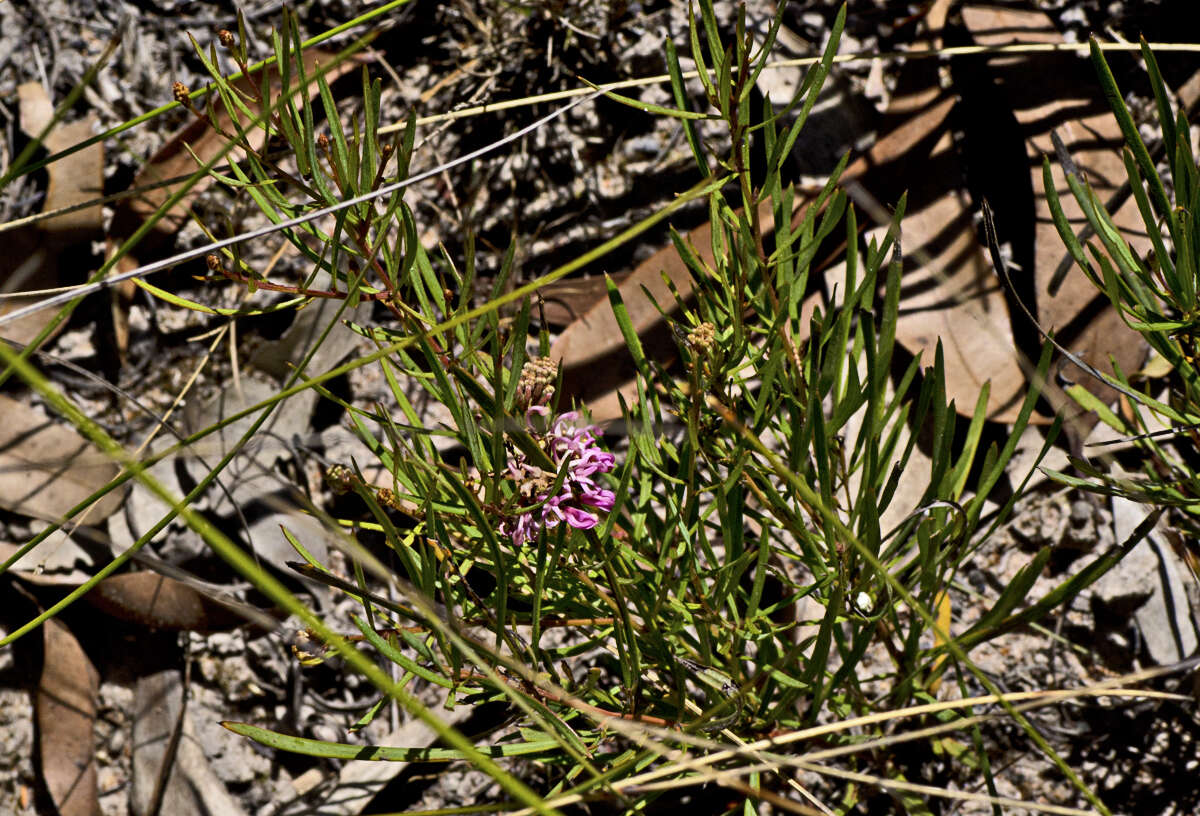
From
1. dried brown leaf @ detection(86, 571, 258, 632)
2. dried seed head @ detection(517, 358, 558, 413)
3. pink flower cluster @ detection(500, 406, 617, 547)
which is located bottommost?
dried brown leaf @ detection(86, 571, 258, 632)

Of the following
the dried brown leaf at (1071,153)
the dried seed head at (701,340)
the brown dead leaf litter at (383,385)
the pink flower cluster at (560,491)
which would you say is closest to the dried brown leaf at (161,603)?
the brown dead leaf litter at (383,385)

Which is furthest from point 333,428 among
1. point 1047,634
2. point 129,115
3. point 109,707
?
point 1047,634

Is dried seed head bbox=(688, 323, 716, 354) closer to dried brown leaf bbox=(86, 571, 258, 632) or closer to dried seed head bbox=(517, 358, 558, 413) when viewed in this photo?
dried seed head bbox=(517, 358, 558, 413)

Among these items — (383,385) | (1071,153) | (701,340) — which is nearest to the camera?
(701,340)

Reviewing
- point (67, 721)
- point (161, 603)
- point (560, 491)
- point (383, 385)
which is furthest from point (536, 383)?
point (67, 721)

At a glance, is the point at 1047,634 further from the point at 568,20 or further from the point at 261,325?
the point at 261,325

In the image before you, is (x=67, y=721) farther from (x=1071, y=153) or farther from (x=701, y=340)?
(x=1071, y=153)

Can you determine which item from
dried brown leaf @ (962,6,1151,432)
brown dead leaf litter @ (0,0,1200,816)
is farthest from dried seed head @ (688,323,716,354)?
dried brown leaf @ (962,6,1151,432)
